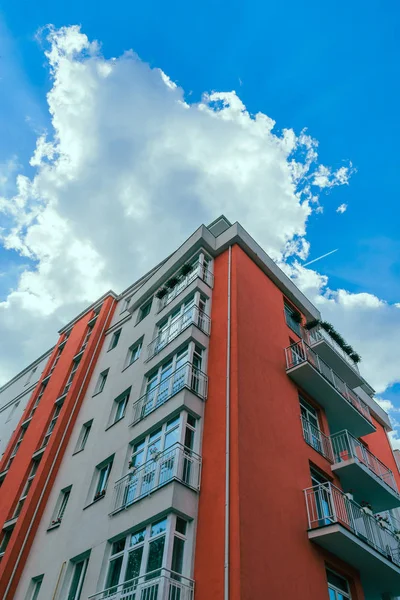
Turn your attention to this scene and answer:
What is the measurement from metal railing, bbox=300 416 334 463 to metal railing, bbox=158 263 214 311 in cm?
667

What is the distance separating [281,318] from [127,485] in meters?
9.59

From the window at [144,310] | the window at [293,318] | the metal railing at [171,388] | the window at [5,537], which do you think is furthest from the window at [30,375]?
the window at [293,318]

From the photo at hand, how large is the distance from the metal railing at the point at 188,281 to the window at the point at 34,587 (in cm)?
1092

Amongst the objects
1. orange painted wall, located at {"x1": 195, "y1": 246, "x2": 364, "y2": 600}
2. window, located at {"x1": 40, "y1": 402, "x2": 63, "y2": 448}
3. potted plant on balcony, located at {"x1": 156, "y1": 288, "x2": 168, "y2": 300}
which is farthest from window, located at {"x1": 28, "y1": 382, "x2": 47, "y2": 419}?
orange painted wall, located at {"x1": 195, "y1": 246, "x2": 364, "y2": 600}

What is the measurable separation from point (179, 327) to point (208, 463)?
6153mm

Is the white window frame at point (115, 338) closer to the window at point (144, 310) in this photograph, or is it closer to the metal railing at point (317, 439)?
the window at point (144, 310)

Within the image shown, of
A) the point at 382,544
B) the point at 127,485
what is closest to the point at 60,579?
the point at 127,485

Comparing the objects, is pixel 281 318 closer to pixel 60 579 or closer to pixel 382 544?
pixel 382 544

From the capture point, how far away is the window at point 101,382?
20619 millimetres

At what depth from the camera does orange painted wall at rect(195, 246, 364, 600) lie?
383 inches

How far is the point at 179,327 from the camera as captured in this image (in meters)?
16.9

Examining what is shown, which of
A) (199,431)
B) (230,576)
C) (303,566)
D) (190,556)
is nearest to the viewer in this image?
(230,576)

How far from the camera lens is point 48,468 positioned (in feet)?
59.3

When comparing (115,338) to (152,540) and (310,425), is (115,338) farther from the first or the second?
(152,540)
